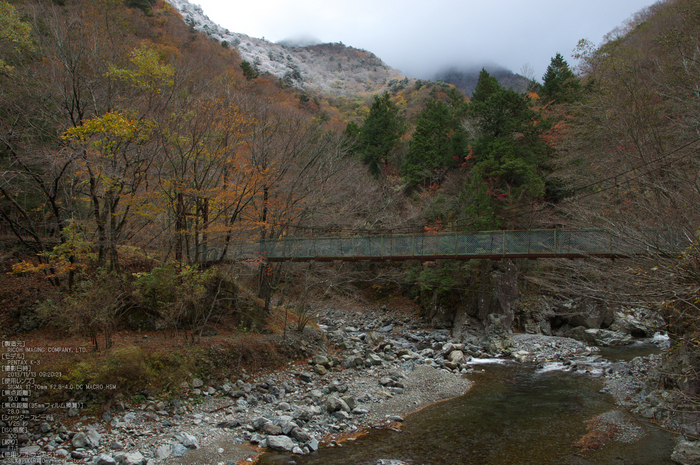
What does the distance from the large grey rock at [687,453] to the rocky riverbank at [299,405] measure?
0.07 meters

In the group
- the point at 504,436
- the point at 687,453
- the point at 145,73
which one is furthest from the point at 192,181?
the point at 687,453

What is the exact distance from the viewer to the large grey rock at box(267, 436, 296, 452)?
6246 millimetres

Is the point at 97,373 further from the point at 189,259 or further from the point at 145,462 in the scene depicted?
the point at 189,259

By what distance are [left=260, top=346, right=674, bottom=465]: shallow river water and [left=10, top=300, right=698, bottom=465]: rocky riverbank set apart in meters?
0.41

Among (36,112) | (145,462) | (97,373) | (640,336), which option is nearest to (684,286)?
(145,462)

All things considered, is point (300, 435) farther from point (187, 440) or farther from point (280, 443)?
point (187, 440)

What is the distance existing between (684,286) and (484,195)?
11.9 metres

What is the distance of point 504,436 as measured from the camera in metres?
6.82

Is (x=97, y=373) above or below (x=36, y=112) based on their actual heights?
below

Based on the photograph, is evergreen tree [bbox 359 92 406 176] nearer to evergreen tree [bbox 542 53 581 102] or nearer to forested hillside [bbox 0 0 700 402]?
evergreen tree [bbox 542 53 581 102]

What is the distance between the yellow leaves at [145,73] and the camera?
897 cm

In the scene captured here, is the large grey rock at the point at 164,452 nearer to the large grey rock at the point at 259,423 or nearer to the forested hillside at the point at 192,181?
the large grey rock at the point at 259,423

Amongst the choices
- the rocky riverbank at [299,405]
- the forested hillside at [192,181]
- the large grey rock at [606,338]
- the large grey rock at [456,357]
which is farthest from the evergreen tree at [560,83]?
the large grey rock at [456,357]

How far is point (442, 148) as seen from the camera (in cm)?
2542
